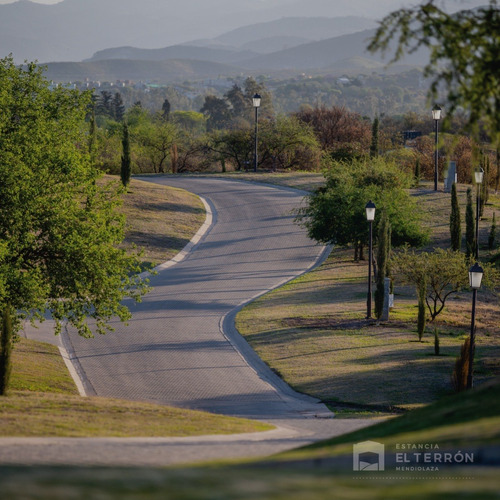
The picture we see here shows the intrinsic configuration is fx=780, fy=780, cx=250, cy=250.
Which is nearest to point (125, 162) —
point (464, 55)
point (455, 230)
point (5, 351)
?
point (455, 230)

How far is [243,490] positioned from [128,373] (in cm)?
1697

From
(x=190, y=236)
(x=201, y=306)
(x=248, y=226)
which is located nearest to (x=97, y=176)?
(x=201, y=306)

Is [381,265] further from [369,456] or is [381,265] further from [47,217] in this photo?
[369,456]

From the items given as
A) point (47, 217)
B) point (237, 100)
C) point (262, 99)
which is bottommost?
point (47, 217)

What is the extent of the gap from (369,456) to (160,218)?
125ft

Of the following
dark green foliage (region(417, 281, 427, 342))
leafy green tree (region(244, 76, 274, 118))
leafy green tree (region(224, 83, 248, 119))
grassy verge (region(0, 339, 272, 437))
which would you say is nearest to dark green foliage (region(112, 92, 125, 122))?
leafy green tree (region(244, 76, 274, 118))

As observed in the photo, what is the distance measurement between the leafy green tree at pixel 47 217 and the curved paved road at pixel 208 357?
8.50 ft

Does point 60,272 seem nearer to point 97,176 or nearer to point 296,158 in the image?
point 97,176

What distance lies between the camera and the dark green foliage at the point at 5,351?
60.3 ft

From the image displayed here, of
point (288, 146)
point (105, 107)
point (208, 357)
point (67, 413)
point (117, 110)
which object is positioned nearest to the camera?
point (67, 413)

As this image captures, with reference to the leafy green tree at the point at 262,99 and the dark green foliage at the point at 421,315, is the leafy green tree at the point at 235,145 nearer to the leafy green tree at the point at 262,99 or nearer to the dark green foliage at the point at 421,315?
the dark green foliage at the point at 421,315

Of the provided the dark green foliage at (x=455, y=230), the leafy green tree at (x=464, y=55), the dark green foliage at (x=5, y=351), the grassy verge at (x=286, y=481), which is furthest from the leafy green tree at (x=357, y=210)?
the grassy verge at (x=286, y=481)

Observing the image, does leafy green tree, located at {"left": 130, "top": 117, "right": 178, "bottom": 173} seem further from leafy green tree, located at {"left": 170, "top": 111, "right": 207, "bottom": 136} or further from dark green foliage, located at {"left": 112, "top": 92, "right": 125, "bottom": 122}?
leafy green tree, located at {"left": 170, "top": 111, "right": 207, "bottom": 136}

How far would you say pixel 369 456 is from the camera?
941 centimetres
